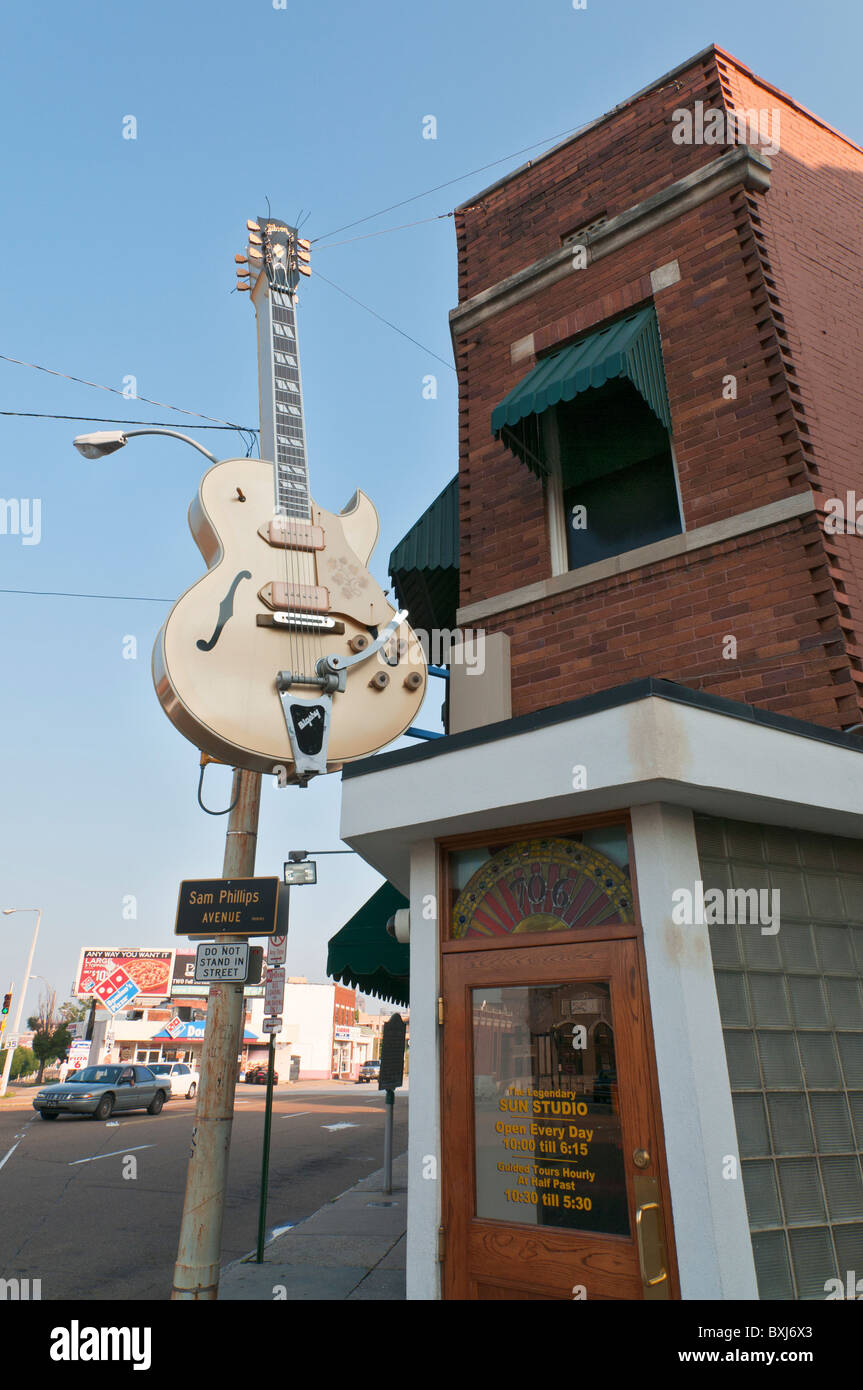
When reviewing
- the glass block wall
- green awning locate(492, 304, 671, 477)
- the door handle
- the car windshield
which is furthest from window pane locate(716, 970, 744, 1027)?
the car windshield

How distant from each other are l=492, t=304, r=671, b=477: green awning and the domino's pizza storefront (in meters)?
2.86

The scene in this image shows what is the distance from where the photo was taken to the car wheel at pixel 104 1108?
2091 centimetres

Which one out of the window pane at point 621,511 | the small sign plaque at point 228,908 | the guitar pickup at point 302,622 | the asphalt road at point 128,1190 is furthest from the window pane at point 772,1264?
the asphalt road at point 128,1190

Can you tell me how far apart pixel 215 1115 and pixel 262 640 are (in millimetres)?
3166

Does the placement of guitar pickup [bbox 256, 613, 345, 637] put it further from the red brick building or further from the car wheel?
the car wheel

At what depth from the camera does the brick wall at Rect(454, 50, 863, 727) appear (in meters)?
5.28

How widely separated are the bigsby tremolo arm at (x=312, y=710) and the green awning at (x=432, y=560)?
3380 millimetres

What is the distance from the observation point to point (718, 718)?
171 inches

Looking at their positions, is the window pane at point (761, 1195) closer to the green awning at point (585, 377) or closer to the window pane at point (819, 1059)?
the window pane at point (819, 1059)

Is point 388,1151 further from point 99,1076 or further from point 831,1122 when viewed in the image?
point 99,1076

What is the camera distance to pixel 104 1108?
2109cm

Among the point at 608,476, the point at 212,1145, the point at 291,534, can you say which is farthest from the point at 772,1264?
the point at 608,476

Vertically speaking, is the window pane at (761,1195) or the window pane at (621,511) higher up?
the window pane at (621,511)
